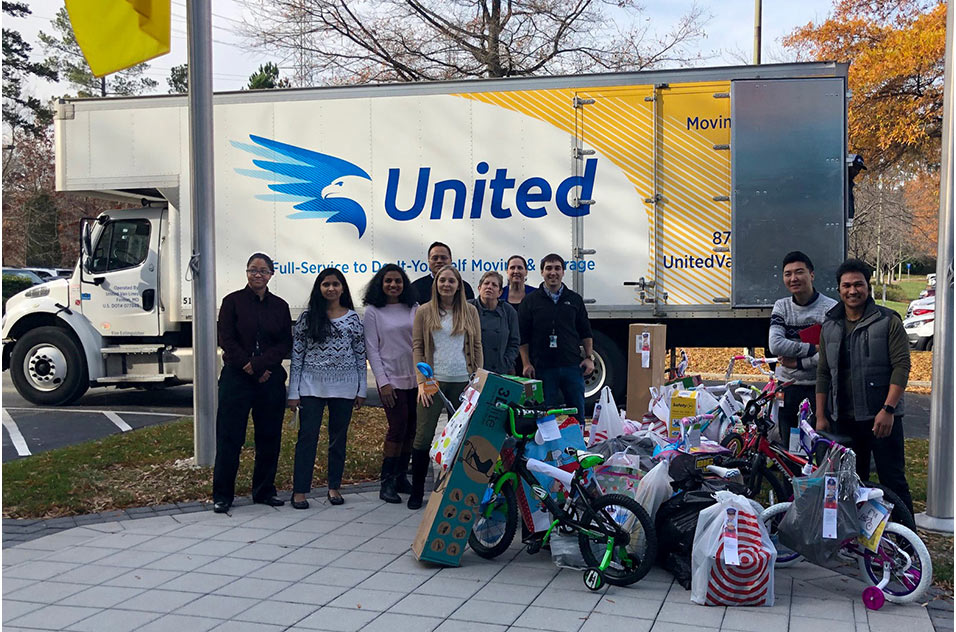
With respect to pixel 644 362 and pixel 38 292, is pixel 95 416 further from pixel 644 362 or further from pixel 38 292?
pixel 644 362

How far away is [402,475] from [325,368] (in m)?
1.12

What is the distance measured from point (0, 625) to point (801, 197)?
8.28m

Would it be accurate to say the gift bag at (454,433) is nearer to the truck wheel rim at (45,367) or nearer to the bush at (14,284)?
the truck wheel rim at (45,367)

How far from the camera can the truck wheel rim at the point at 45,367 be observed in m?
11.8

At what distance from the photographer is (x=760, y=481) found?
5.34 m

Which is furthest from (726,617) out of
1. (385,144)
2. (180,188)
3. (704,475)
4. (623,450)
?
(180,188)

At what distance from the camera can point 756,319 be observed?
10.1 metres

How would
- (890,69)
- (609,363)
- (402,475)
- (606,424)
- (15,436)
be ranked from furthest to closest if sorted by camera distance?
(890,69) → (609,363) → (15,436) → (402,475) → (606,424)

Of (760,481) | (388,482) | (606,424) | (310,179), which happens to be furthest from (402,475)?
(310,179)

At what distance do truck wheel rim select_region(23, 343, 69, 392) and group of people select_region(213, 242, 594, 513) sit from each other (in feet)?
20.8

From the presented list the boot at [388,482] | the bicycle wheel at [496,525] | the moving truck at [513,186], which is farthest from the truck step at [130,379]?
the bicycle wheel at [496,525]

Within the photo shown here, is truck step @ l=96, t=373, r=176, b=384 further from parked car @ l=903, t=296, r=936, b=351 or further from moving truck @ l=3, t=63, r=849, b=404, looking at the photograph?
parked car @ l=903, t=296, r=936, b=351

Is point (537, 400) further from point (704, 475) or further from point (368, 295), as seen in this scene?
point (368, 295)

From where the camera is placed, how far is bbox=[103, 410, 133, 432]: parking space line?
34.1 ft
